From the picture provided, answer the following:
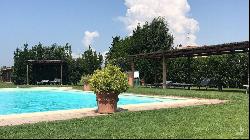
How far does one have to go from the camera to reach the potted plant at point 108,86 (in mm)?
12328

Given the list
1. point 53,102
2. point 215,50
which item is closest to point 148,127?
point 53,102

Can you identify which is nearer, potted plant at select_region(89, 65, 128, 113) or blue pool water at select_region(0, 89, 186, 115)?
potted plant at select_region(89, 65, 128, 113)

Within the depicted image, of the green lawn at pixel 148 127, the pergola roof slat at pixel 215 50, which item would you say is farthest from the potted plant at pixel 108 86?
the pergola roof slat at pixel 215 50

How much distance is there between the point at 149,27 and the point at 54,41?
12.1m

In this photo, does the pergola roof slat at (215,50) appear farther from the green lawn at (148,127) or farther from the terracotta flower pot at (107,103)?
the green lawn at (148,127)

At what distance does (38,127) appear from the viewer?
9.03 m

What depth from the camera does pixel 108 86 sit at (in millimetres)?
12352

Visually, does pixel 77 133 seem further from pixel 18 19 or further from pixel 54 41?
pixel 54 41

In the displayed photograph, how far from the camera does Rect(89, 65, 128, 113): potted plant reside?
12328mm

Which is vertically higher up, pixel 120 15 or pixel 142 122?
pixel 120 15

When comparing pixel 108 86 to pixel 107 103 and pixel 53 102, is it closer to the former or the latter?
pixel 107 103

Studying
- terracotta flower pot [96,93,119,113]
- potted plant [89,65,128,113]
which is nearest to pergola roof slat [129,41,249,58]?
potted plant [89,65,128,113]

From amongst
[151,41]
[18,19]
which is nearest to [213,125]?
[18,19]

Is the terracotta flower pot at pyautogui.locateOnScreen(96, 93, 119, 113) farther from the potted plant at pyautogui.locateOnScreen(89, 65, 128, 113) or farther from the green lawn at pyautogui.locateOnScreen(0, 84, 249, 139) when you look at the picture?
the green lawn at pyautogui.locateOnScreen(0, 84, 249, 139)
